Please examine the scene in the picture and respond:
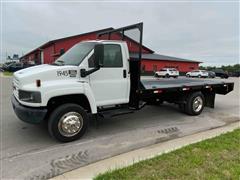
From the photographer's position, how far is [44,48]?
47062 mm

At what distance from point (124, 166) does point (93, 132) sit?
6.69 ft

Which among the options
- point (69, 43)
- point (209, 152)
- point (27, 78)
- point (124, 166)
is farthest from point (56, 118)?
point (69, 43)

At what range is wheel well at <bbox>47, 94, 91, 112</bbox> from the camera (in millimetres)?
4785

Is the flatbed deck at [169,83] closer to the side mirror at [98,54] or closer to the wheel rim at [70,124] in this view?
the side mirror at [98,54]

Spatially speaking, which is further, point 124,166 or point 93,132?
point 93,132

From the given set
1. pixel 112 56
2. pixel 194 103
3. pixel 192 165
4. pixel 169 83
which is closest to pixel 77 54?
pixel 112 56

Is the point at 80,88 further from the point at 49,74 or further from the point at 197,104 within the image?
the point at 197,104

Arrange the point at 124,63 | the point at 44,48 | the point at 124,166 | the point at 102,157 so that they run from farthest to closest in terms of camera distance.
Answer: the point at 44,48 < the point at 124,63 < the point at 102,157 < the point at 124,166

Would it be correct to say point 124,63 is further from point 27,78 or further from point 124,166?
point 124,166

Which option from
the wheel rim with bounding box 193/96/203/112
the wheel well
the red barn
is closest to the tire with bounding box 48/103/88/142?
the wheel well

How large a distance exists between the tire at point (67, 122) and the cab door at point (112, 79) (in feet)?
1.92

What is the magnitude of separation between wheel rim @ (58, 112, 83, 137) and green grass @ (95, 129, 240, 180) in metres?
1.74

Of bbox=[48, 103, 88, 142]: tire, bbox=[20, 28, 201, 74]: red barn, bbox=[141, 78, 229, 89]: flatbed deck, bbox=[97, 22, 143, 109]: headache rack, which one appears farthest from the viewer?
bbox=[20, 28, 201, 74]: red barn

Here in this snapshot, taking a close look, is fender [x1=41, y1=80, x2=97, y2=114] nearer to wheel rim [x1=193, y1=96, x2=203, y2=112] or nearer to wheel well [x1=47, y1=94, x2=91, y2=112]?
wheel well [x1=47, y1=94, x2=91, y2=112]
